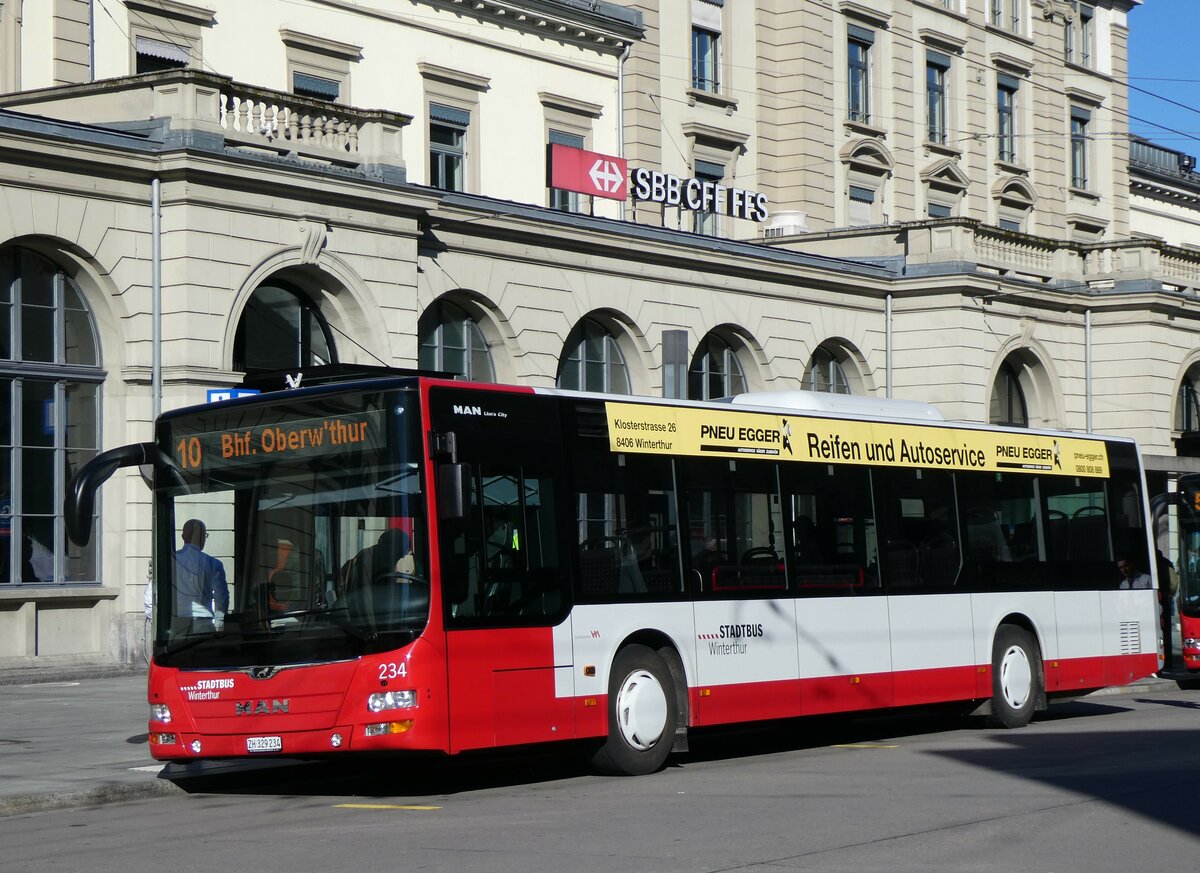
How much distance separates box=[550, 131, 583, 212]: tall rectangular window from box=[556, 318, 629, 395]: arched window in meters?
5.16

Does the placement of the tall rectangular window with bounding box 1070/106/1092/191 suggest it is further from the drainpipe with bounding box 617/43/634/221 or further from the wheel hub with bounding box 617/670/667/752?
the wheel hub with bounding box 617/670/667/752

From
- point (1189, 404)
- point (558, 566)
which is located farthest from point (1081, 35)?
point (558, 566)

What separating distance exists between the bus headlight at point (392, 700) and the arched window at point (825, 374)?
2434 cm

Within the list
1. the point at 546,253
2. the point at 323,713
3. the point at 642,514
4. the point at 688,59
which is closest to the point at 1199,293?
the point at 688,59

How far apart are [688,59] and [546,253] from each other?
12114 millimetres

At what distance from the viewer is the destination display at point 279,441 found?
1233 cm

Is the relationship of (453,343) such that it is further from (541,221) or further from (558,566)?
(558,566)

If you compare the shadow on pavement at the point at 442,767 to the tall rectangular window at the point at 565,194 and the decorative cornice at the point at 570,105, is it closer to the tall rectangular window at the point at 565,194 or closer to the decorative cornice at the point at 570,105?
the tall rectangular window at the point at 565,194

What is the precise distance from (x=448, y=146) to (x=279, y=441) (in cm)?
2178

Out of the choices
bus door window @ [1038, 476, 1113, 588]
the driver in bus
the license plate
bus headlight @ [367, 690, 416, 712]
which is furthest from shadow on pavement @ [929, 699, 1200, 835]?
the license plate

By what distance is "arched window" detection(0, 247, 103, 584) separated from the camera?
2230 cm

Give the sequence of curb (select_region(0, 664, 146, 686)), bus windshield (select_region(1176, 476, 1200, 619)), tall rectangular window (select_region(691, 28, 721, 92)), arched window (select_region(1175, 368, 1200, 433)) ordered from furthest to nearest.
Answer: arched window (select_region(1175, 368, 1200, 433)) → tall rectangular window (select_region(691, 28, 721, 92)) → bus windshield (select_region(1176, 476, 1200, 619)) → curb (select_region(0, 664, 146, 686))

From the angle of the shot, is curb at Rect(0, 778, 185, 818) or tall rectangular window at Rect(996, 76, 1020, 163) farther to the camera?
tall rectangular window at Rect(996, 76, 1020, 163)

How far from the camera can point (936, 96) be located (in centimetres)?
4716
